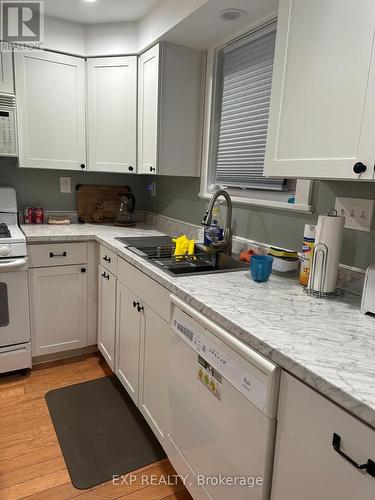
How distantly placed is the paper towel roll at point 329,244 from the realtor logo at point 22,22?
2.25 m

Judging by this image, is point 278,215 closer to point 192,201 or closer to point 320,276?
point 320,276

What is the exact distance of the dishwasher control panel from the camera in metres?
0.96

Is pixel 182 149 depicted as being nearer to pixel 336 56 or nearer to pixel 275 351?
pixel 336 56

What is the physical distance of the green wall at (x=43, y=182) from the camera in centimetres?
272

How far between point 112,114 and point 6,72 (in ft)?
2.39

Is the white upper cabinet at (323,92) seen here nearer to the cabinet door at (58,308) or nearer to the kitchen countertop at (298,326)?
the kitchen countertop at (298,326)

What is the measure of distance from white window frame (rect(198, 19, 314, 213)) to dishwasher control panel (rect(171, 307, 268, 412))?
2.53ft

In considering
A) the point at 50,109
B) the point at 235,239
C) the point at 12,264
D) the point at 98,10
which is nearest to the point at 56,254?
the point at 12,264

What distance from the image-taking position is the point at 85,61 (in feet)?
8.45

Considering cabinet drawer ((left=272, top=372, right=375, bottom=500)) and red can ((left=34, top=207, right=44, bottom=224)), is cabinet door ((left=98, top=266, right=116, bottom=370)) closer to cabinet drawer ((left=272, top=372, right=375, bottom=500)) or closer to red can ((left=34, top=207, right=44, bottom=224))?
red can ((left=34, top=207, right=44, bottom=224))

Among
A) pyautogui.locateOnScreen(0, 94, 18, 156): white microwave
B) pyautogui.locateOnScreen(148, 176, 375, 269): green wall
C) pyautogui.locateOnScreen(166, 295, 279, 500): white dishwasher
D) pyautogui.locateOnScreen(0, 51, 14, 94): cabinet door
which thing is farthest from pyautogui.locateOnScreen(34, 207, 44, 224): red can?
pyautogui.locateOnScreen(166, 295, 279, 500): white dishwasher

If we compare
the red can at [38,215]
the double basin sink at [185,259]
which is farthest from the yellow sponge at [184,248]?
the red can at [38,215]

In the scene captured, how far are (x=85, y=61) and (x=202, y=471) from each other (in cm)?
268

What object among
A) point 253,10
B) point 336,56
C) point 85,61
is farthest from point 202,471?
point 85,61
